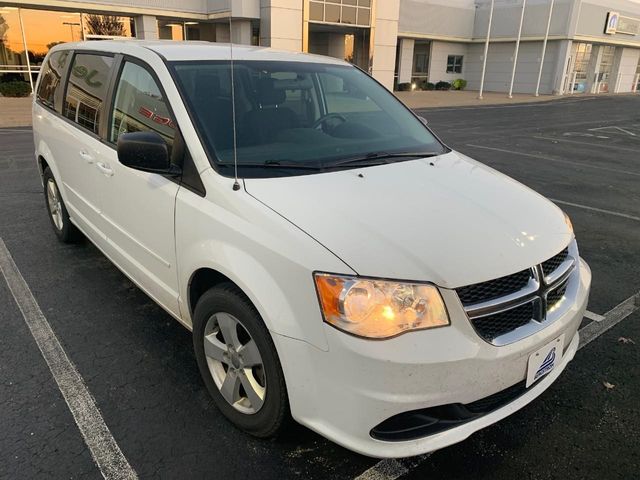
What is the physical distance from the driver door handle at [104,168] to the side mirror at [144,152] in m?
0.83

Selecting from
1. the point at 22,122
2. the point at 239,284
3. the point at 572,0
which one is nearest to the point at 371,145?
the point at 239,284

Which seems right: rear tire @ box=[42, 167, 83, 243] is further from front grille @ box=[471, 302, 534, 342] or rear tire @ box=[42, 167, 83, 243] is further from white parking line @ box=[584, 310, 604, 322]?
white parking line @ box=[584, 310, 604, 322]

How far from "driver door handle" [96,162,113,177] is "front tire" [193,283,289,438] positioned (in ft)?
4.38

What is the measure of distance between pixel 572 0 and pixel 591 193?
130 ft

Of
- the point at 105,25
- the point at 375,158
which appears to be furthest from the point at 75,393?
the point at 105,25

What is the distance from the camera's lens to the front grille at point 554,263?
2.37m

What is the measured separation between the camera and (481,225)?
2.38m

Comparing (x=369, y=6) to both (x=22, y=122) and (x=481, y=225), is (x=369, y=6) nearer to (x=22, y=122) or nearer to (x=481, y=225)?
(x=22, y=122)

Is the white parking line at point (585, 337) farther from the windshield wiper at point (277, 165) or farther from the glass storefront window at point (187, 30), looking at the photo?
the glass storefront window at point (187, 30)

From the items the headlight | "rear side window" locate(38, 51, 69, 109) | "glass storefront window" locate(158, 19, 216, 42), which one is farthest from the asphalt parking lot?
"glass storefront window" locate(158, 19, 216, 42)

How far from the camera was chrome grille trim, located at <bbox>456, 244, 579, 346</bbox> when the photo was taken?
6.89 ft

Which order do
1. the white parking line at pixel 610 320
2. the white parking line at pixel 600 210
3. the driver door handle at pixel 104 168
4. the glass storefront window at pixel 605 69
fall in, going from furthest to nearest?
the glass storefront window at pixel 605 69, the white parking line at pixel 600 210, the white parking line at pixel 610 320, the driver door handle at pixel 104 168

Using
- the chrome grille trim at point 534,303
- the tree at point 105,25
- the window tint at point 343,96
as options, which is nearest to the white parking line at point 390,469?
the chrome grille trim at point 534,303

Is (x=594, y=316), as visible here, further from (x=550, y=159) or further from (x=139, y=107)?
(x=550, y=159)
